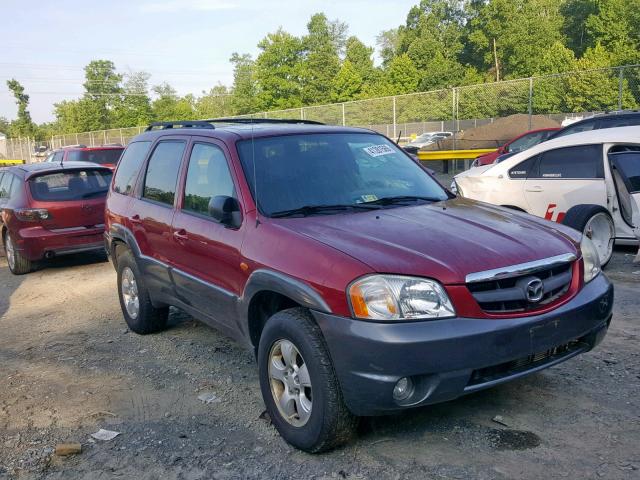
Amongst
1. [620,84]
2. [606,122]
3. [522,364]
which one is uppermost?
[620,84]

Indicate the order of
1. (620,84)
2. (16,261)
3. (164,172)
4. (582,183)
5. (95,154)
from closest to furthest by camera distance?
1. (164,172)
2. (582,183)
3. (16,261)
4. (95,154)
5. (620,84)

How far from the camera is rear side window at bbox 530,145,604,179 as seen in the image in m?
7.91

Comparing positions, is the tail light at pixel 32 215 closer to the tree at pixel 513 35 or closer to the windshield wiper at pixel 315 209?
the windshield wiper at pixel 315 209

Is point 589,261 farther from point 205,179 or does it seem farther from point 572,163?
point 572,163

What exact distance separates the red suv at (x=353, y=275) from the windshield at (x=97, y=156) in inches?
474

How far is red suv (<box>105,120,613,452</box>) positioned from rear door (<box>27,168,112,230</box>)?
4.82 metres

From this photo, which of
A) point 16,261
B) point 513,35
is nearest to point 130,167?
point 16,261


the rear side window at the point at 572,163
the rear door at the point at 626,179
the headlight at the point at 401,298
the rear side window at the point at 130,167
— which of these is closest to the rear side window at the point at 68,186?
the rear side window at the point at 130,167

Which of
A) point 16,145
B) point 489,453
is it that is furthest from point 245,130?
point 16,145

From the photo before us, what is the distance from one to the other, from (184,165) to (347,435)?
8.45ft

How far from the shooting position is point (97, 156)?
644 inches

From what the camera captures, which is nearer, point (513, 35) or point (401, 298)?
point (401, 298)

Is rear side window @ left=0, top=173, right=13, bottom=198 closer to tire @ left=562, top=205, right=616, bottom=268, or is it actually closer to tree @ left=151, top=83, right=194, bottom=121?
tire @ left=562, top=205, right=616, bottom=268

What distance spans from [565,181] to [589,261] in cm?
454
